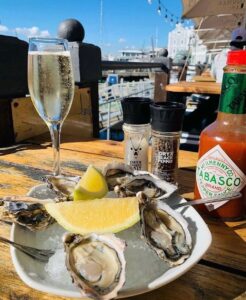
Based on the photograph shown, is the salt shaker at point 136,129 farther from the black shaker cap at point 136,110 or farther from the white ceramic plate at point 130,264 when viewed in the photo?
the white ceramic plate at point 130,264

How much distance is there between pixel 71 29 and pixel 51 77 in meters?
0.96

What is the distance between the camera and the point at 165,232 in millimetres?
483

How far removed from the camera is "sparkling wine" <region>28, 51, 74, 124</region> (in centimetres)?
81

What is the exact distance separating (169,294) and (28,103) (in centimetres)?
125

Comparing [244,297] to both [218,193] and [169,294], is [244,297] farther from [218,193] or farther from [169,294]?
[218,193]

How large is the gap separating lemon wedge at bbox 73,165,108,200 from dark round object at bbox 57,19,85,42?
1275mm

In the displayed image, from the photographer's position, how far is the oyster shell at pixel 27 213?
0.51 meters

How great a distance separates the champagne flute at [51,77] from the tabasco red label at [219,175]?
0.43m

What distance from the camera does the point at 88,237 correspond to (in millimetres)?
430

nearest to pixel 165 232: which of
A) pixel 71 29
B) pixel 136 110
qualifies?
pixel 136 110

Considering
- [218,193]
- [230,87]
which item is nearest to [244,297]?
[218,193]

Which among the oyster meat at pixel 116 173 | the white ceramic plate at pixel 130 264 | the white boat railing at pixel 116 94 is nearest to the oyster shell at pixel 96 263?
the white ceramic plate at pixel 130 264

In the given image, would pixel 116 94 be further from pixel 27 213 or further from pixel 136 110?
pixel 27 213

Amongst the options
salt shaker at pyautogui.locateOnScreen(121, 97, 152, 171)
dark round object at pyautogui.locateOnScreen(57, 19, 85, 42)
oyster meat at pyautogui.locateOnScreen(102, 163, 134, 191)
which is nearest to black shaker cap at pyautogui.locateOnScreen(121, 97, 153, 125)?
salt shaker at pyautogui.locateOnScreen(121, 97, 152, 171)
